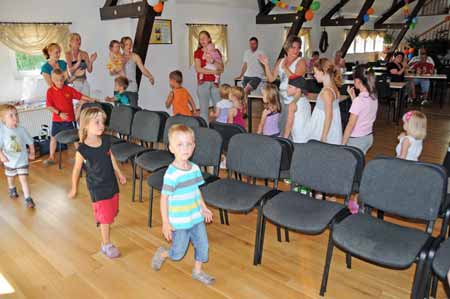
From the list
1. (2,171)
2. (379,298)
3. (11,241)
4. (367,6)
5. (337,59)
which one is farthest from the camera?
(367,6)

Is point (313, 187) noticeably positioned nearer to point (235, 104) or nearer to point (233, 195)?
point (233, 195)

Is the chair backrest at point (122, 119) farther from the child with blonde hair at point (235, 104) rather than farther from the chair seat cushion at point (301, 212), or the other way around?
the chair seat cushion at point (301, 212)

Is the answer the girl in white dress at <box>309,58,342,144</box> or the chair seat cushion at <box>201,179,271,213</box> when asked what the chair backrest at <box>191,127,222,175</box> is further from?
the girl in white dress at <box>309,58,342,144</box>

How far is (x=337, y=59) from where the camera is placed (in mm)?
9711

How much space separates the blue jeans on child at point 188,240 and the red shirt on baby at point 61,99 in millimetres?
3083

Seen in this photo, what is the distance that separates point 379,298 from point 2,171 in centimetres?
473

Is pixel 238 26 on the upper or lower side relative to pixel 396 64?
upper

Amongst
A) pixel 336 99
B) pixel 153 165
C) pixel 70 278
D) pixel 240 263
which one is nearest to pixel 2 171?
pixel 153 165

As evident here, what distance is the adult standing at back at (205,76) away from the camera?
222 inches

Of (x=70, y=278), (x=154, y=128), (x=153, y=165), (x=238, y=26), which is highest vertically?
(x=238, y=26)

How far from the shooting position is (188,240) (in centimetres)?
246

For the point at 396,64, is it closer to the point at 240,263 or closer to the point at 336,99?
the point at 336,99

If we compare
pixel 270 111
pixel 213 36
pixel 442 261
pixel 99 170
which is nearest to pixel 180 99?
pixel 270 111

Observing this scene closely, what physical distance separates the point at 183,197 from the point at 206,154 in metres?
0.99
